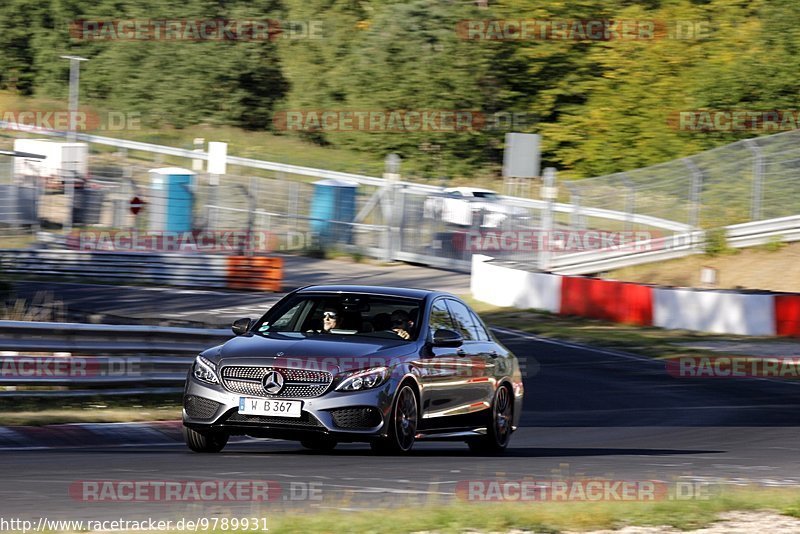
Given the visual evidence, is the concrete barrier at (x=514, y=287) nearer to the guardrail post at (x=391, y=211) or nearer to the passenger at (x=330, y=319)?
the guardrail post at (x=391, y=211)

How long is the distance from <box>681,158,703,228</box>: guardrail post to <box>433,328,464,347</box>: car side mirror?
24.1m

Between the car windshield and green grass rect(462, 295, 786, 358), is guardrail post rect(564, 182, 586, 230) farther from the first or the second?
the car windshield

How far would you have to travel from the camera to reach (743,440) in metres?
13.5

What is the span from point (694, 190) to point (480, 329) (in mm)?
22906

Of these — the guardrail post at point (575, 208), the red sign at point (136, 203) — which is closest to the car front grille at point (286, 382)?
the guardrail post at point (575, 208)

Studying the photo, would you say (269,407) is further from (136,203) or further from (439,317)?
(136,203)

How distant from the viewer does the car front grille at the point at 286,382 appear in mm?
9891

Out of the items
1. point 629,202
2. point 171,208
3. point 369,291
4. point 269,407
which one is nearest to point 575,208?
point 629,202

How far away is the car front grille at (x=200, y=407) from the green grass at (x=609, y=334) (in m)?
14.0

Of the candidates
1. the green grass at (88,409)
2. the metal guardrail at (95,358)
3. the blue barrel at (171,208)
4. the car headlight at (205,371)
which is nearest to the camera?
the car headlight at (205,371)

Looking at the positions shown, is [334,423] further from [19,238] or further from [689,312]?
[19,238]

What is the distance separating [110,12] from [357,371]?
215 feet

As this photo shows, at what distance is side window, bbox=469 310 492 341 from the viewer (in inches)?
485

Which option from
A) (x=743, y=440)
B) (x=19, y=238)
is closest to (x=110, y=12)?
(x=19, y=238)
